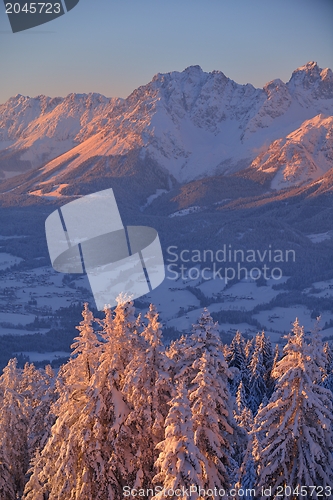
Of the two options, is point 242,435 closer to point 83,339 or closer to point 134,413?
point 134,413

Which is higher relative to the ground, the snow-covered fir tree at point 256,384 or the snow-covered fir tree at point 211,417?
the snow-covered fir tree at point 211,417

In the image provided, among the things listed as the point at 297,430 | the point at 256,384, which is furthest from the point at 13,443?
the point at 256,384

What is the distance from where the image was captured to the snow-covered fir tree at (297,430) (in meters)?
19.0

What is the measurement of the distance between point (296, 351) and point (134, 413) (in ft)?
16.5

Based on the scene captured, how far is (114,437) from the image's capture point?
19.0m

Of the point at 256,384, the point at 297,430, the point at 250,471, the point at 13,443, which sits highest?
the point at 297,430

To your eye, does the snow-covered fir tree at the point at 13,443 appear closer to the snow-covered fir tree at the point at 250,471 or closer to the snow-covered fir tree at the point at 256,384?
the snow-covered fir tree at the point at 250,471

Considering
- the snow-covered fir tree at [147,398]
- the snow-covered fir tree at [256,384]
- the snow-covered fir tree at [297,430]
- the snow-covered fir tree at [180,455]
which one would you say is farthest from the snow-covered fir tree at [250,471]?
the snow-covered fir tree at [256,384]

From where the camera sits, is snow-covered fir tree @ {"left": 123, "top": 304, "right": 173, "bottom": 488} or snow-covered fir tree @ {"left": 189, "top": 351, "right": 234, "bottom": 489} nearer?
snow-covered fir tree @ {"left": 189, "top": 351, "right": 234, "bottom": 489}

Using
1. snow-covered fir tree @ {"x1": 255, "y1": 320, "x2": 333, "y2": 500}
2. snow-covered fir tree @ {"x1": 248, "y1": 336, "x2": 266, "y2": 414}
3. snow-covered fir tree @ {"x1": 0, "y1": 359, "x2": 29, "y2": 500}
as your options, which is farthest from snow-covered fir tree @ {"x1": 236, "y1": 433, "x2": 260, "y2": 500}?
snow-covered fir tree @ {"x1": 248, "y1": 336, "x2": 266, "y2": 414}

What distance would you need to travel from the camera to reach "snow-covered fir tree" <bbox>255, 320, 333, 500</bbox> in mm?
18984

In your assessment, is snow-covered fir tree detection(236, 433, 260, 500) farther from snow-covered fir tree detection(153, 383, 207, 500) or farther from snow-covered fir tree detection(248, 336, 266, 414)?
snow-covered fir tree detection(248, 336, 266, 414)

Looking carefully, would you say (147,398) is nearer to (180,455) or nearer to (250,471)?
(180,455)

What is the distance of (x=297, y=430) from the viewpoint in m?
19.0
